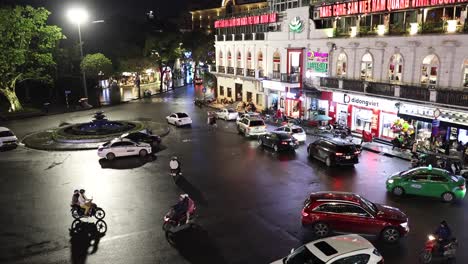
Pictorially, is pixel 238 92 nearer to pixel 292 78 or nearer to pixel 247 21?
pixel 247 21

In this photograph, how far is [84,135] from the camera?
1341 inches

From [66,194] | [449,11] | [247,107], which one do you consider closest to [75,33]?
[247,107]

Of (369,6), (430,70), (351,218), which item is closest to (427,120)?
(430,70)

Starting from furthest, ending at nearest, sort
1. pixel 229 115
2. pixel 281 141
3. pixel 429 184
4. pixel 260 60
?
1. pixel 260 60
2. pixel 229 115
3. pixel 281 141
4. pixel 429 184

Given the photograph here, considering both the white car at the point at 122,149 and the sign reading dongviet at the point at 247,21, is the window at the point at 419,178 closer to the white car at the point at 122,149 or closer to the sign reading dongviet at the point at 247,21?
the white car at the point at 122,149

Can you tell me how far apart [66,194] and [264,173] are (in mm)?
11025

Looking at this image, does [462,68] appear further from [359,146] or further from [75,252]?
[75,252]

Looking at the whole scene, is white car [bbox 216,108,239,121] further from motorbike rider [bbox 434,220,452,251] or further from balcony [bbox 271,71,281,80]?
motorbike rider [bbox 434,220,452,251]

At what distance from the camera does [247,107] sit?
47938 mm

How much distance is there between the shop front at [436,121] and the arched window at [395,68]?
2382mm

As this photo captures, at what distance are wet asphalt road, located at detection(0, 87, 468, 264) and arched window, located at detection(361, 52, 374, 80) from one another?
25.2 ft

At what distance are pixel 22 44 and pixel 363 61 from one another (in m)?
36.4

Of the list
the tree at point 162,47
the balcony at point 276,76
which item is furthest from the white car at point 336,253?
Answer: the tree at point 162,47

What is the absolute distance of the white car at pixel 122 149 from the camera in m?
27.6
